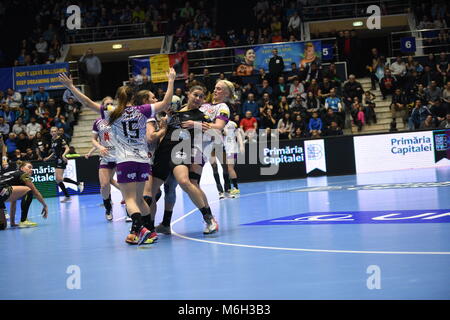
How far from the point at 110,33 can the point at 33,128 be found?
7.36 metres

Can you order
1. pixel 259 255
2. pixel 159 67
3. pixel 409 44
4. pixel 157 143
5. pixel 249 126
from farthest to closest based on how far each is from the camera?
1. pixel 159 67
2. pixel 409 44
3. pixel 249 126
4. pixel 157 143
5. pixel 259 255

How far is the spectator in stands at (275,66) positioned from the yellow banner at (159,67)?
3985 millimetres

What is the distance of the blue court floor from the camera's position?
514cm

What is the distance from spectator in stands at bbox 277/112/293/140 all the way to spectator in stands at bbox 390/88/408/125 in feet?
11.6

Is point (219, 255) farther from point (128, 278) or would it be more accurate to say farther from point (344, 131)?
point (344, 131)

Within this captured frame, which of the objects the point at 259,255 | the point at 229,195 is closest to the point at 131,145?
the point at 259,255

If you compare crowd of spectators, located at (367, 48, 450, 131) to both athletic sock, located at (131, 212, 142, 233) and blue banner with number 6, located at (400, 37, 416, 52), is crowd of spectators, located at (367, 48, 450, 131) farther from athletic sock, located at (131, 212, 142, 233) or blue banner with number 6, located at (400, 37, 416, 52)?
athletic sock, located at (131, 212, 142, 233)

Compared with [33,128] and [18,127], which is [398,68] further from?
[18,127]

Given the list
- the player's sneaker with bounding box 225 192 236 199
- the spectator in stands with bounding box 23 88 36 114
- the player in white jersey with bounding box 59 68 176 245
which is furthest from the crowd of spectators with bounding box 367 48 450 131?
the player in white jersey with bounding box 59 68 176 245

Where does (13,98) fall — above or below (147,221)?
above

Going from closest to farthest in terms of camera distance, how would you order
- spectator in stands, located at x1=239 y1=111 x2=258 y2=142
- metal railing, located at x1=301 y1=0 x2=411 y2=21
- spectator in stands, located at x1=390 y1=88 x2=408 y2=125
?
spectator in stands, located at x1=239 y1=111 x2=258 y2=142, spectator in stands, located at x1=390 y1=88 x2=408 y2=125, metal railing, located at x1=301 y1=0 x2=411 y2=21

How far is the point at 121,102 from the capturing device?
25.7ft

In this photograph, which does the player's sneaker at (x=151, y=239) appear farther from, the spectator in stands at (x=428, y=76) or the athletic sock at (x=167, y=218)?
the spectator in stands at (x=428, y=76)

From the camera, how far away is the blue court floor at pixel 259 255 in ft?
16.9
